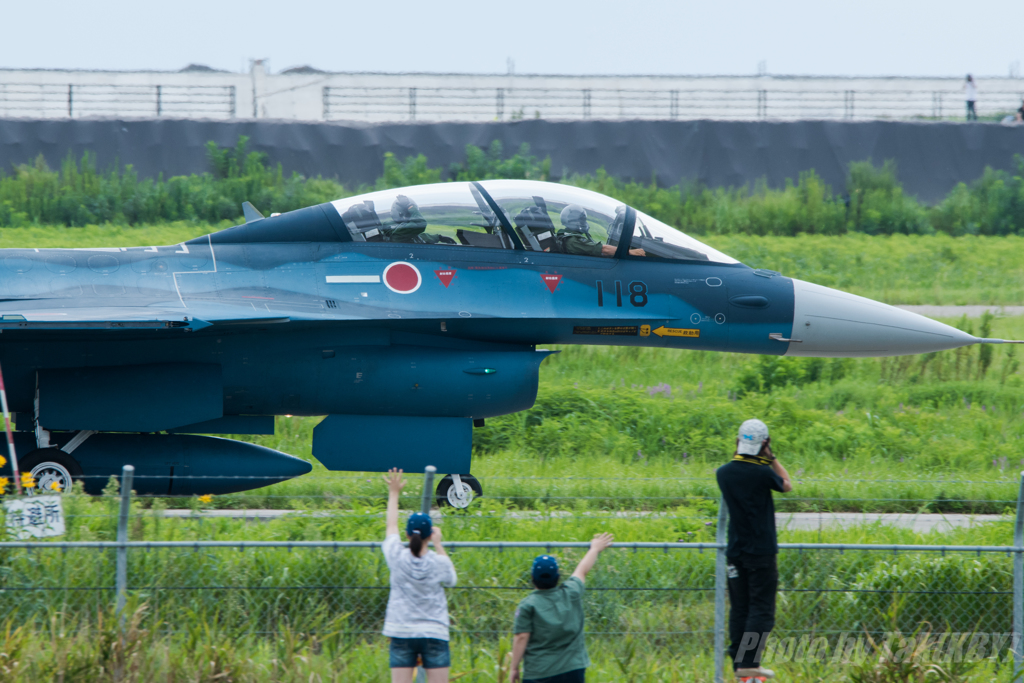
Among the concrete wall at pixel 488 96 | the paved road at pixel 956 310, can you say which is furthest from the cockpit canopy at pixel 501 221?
the concrete wall at pixel 488 96

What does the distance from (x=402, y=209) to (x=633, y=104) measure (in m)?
35.8

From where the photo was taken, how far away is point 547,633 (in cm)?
501

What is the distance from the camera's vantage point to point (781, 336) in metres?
9.56

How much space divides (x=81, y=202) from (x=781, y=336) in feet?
58.1

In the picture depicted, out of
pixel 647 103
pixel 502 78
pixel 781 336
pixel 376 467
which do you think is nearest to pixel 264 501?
pixel 376 467

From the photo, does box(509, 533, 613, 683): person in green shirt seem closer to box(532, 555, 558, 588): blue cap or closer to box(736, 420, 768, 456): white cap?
box(532, 555, 558, 588): blue cap

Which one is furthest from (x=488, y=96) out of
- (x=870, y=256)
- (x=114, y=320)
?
(x=114, y=320)

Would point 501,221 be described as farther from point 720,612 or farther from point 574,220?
point 720,612

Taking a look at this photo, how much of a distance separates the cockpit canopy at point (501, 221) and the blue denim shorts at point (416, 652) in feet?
16.4

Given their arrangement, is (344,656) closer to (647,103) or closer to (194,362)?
(194,362)

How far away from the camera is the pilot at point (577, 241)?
952 cm

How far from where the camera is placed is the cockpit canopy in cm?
941

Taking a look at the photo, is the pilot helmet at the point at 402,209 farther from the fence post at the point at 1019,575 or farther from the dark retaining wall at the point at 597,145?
the dark retaining wall at the point at 597,145

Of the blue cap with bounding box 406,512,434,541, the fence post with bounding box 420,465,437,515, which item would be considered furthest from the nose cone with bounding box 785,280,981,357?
the blue cap with bounding box 406,512,434,541
